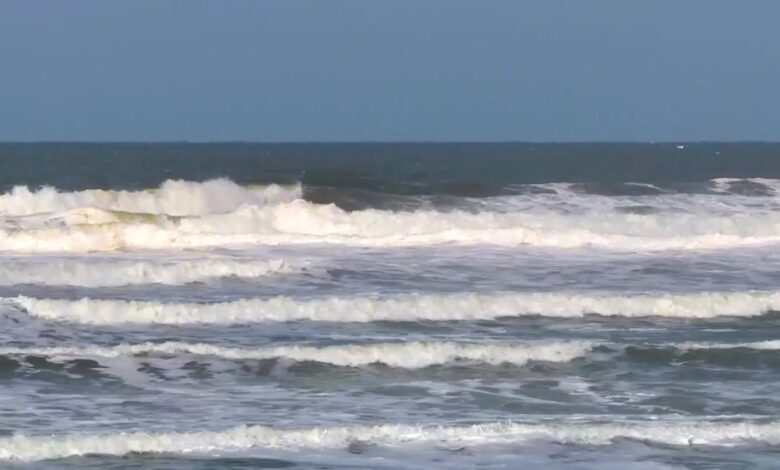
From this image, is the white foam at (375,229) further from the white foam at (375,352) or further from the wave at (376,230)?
the white foam at (375,352)

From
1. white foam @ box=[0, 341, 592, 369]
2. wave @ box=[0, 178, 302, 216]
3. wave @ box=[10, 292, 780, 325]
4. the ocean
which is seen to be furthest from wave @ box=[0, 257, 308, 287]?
wave @ box=[0, 178, 302, 216]

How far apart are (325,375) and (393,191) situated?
93.9 feet

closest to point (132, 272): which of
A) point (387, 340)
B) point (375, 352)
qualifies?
point (387, 340)

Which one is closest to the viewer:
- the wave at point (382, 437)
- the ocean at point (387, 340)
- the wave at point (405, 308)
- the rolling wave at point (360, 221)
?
the wave at point (382, 437)

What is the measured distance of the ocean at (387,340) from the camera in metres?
10.2

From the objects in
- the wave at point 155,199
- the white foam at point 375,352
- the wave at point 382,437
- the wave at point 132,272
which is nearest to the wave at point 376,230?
the wave at point 132,272

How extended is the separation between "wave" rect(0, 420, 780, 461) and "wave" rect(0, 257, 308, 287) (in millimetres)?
9052

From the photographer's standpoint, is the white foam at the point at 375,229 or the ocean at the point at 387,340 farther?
the white foam at the point at 375,229

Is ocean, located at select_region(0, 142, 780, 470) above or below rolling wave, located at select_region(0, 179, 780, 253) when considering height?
below

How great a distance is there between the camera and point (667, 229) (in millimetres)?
27750

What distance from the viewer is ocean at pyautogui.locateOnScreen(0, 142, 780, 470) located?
33.4 feet

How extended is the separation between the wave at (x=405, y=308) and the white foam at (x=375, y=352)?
6.86 feet

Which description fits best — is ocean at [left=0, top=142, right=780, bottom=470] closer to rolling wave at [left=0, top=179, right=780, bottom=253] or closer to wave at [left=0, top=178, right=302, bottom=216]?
rolling wave at [left=0, top=179, right=780, bottom=253]

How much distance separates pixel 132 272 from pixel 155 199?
13941mm
